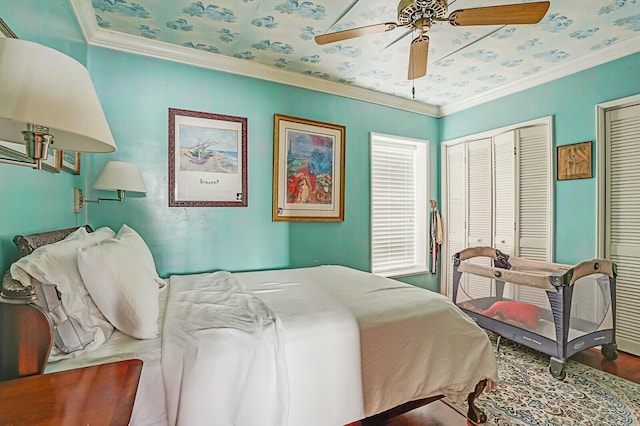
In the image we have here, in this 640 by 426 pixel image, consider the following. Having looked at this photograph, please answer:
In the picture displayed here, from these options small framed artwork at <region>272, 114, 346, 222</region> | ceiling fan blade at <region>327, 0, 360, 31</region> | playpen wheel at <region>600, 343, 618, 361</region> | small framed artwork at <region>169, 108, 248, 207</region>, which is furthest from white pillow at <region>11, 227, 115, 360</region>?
playpen wheel at <region>600, 343, 618, 361</region>

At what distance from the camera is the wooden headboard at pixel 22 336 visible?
83 centimetres

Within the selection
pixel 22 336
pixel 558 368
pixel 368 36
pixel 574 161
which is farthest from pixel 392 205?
pixel 22 336

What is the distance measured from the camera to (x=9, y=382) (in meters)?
0.77

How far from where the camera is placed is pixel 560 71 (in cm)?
292

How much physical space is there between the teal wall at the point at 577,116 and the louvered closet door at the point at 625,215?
0.42 ft

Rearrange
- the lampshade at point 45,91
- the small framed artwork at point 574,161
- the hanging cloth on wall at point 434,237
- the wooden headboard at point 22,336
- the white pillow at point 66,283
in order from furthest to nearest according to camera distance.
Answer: the hanging cloth on wall at point 434,237 → the small framed artwork at point 574,161 → the white pillow at point 66,283 → the wooden headboard at point 22,336 → the lampshade at point 45,91

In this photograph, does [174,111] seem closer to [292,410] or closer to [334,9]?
[334,9]

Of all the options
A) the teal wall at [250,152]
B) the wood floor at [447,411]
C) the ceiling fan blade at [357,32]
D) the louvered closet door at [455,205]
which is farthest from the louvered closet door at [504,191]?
the ceiling fan blade at [357,32]

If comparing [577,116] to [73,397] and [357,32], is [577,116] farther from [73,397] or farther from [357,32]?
[73,397]

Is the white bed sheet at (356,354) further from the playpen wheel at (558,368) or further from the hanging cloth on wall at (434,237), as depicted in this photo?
the hanging cloth on wall at (434,237)

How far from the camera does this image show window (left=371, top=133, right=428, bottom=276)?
3787 mm

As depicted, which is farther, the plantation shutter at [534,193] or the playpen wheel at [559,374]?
the plantation shutter at [534,193]

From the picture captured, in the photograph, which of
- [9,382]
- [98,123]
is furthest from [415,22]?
[9,382]

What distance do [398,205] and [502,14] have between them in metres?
2.60
